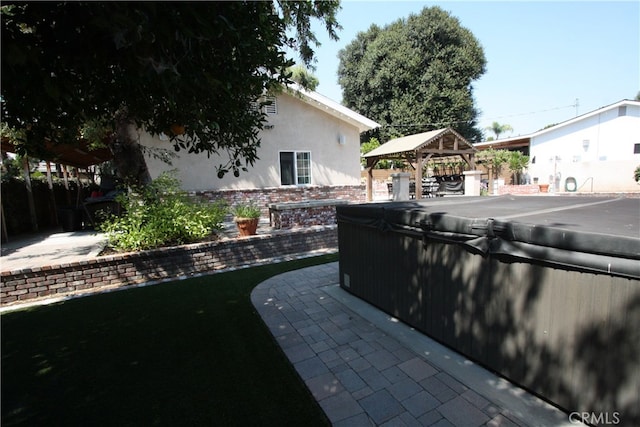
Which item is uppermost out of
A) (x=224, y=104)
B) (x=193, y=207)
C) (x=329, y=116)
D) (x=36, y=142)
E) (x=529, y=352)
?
(x=329, y=116)

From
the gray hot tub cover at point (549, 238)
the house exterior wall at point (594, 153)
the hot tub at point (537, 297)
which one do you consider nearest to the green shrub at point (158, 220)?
the hot tub at point (537, 297)

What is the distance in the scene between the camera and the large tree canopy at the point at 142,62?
1750mm

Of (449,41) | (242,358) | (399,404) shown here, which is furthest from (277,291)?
(449,41)

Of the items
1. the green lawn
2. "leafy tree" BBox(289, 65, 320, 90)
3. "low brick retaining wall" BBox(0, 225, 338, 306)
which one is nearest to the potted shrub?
"low brick retaining wall" BBox(0, 225, 338, 306)

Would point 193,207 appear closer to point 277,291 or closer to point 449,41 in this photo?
point 277,291

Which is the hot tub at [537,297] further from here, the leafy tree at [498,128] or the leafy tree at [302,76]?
the leafy tree at [498,128]

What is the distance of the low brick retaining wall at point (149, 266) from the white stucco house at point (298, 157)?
16.9ft

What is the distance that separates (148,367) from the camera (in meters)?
3.05

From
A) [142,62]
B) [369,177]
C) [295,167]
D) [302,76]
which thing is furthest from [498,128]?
[142,62]

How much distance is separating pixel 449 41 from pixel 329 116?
70.1ft

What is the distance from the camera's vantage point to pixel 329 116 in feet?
42.4

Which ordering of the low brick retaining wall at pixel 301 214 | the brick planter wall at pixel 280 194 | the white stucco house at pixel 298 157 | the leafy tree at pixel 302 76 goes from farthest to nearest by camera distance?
the brick planter wall at pixel 280 194
the white stucco house at pixel 298 157
the leafy tree at pixel 302 76
the low brick retaining wall at pixel 301 214

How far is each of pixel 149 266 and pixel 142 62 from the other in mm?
4963

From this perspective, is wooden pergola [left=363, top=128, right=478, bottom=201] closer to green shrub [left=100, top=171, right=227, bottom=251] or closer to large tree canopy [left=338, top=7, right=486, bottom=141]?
green shrub [left=100, top=171, right=227, bottom=251]
